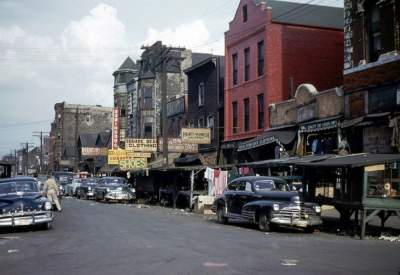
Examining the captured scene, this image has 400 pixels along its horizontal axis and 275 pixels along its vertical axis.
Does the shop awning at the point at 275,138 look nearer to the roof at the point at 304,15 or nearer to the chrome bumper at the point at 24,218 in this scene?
the roof at the point at 304,15

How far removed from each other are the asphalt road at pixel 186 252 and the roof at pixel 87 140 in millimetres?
73474

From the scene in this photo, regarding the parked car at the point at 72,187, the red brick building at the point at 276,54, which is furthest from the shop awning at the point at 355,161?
the parked car at the point at 72,187

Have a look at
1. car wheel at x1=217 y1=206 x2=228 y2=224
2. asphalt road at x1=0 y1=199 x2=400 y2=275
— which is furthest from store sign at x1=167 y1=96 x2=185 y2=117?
asphalt road at x1=0 y1=199 x2=400 y2=275

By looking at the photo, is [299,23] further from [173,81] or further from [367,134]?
[173,81]

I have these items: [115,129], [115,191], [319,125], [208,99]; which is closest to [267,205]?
[319,125]

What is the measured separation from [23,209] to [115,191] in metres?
20.2

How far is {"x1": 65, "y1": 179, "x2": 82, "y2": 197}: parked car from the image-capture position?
5022cm

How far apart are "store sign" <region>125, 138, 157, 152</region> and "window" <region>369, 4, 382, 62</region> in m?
23.4

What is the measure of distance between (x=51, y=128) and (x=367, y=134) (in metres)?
106

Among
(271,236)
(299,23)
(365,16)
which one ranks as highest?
(299,23)

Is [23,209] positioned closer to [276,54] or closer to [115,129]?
[276,54]

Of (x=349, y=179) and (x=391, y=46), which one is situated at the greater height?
(x=391, y=46)

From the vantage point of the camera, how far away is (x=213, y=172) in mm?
29219

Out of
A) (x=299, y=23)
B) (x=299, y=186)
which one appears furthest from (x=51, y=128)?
(x=299, y=186)
